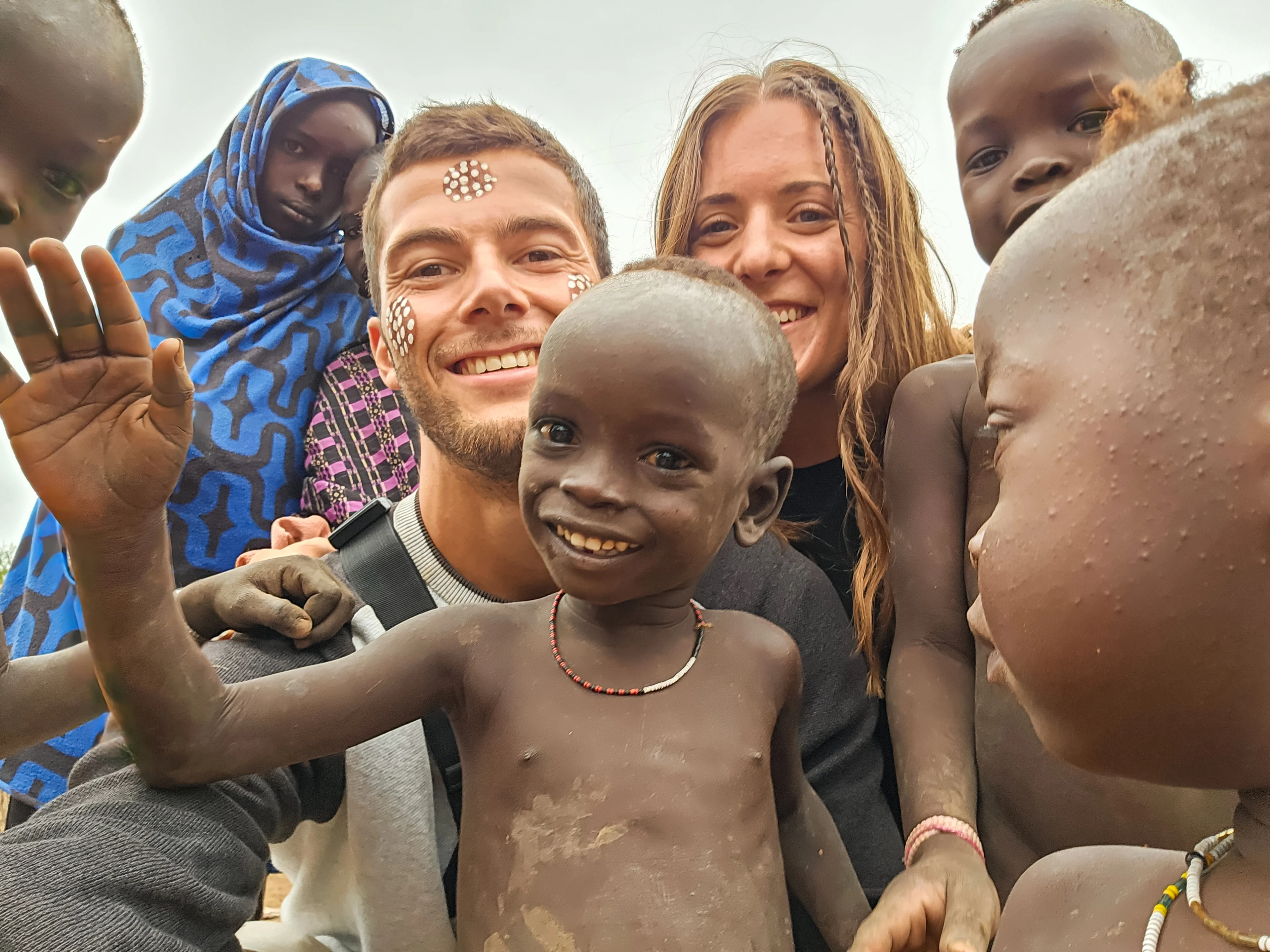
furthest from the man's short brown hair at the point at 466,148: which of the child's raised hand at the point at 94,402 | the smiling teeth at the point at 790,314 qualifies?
the child's raised hand at the point at 94,402

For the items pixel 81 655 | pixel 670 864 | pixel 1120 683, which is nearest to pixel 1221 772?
pixel 1120 683

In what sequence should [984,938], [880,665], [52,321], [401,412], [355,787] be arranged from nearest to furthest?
[52,321], [984,938], [355,787], [880,665], [401,412]

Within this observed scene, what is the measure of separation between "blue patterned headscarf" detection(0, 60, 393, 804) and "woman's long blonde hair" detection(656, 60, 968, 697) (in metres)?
1.39

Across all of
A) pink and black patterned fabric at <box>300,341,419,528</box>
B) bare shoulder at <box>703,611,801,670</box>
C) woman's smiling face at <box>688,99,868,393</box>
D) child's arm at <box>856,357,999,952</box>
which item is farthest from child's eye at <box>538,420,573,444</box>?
pink and black patterned fabric at <box>300,341,419,528</box>

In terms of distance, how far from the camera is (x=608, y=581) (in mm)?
1254

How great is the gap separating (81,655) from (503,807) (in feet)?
2.01

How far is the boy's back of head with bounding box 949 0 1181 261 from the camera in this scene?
161 centimetres

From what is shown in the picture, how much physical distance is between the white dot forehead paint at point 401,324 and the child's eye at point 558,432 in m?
0.74

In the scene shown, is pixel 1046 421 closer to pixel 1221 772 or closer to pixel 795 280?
pixel 1221 772

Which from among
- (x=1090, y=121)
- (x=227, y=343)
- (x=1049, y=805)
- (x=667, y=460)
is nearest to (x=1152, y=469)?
(x=667, y=460)

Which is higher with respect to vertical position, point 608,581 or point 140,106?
point 140,106

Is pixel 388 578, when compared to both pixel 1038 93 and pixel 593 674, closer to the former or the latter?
pixel 593 674

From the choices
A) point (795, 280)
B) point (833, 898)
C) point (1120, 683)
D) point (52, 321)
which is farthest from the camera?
point (795, 280)

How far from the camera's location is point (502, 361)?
6.23 ft
